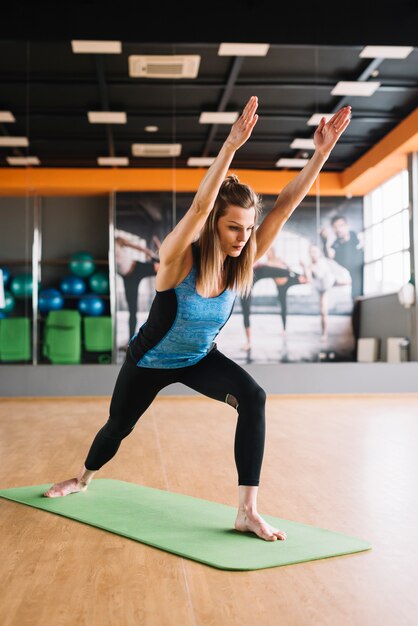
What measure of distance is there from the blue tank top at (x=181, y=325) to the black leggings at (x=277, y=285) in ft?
17.6

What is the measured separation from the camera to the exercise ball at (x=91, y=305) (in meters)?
7.88

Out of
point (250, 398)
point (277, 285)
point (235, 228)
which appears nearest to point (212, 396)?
point (250, 398)

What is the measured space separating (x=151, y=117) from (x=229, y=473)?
538cm

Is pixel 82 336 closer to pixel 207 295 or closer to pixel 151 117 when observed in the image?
pixel 151 117

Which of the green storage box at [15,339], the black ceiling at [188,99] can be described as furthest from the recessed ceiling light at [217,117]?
the green storage box at [15,339]

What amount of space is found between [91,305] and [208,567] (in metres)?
6.20

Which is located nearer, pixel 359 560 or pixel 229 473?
pixel 359 560

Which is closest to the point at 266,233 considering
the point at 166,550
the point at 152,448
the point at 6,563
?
the point at 166,550

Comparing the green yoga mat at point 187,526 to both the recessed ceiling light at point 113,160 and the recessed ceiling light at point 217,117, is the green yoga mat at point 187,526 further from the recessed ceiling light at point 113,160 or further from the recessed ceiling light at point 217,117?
the recessed ceiling light at point 113,160

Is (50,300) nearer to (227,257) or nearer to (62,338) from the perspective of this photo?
(62,338)

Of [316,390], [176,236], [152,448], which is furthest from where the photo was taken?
[316,390]

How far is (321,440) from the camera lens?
172 inches

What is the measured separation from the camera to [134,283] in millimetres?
7836

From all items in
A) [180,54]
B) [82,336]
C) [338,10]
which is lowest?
[82,336]
